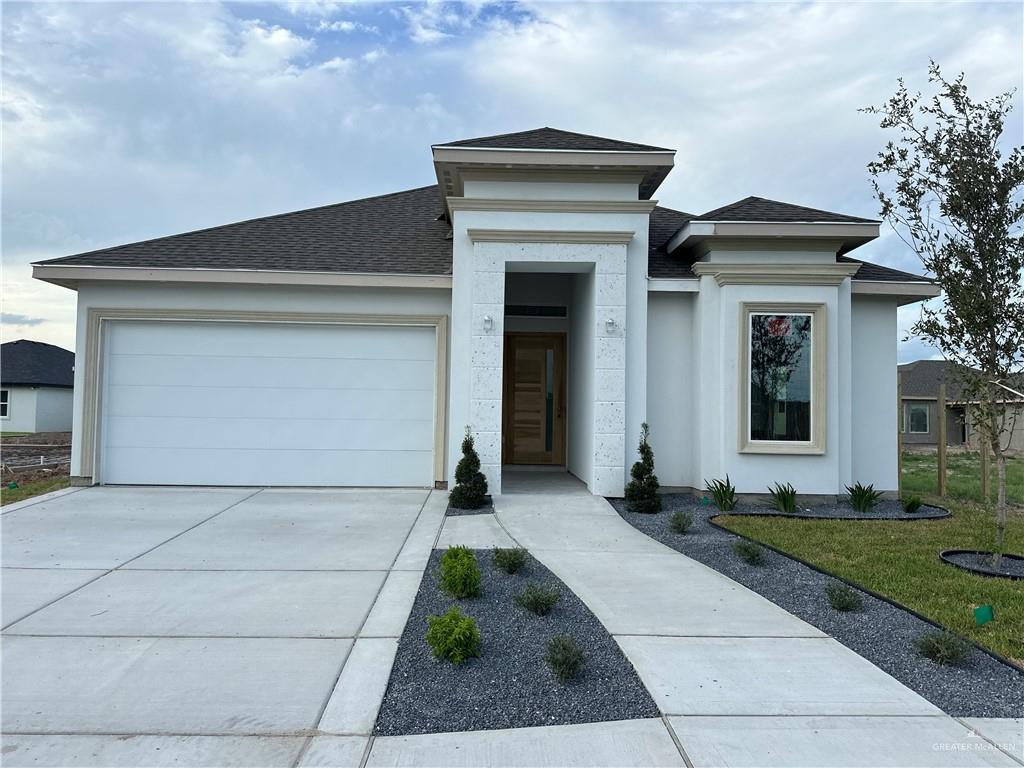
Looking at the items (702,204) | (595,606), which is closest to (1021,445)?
(702,204)

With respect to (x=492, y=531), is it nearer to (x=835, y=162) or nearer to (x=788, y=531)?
(x=788, y=531)

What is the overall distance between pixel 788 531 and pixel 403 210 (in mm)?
9369

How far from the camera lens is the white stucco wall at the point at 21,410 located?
2944cm

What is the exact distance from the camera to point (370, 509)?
8.86 meters

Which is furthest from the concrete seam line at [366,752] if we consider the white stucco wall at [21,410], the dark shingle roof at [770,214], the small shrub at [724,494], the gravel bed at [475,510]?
the white stucco wall at [21,410]

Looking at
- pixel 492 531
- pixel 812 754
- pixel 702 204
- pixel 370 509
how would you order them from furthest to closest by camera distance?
1. pixel 702 204
2. pixel 370 509
3. pixel 492 531
4. pixel 812 754

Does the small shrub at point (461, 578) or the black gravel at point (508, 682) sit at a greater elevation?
the small shrub at point (461, 578)

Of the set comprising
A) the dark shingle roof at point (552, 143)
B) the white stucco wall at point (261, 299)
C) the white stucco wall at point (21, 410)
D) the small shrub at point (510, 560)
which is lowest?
the small shrub at point (510, 560)

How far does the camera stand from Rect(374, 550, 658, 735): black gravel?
11.2ft

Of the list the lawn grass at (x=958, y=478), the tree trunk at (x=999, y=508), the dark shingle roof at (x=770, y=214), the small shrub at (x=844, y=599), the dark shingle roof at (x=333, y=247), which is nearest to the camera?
the small shrub at (x=844, y=599)

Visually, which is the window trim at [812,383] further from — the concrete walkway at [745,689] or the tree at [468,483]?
the tree at [468,483]

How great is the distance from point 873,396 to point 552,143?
6473 millimetres

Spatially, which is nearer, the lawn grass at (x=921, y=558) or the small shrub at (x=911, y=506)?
the lawn grass at (x=921, y=558)

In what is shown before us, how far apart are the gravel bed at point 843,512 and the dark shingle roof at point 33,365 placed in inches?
1227
